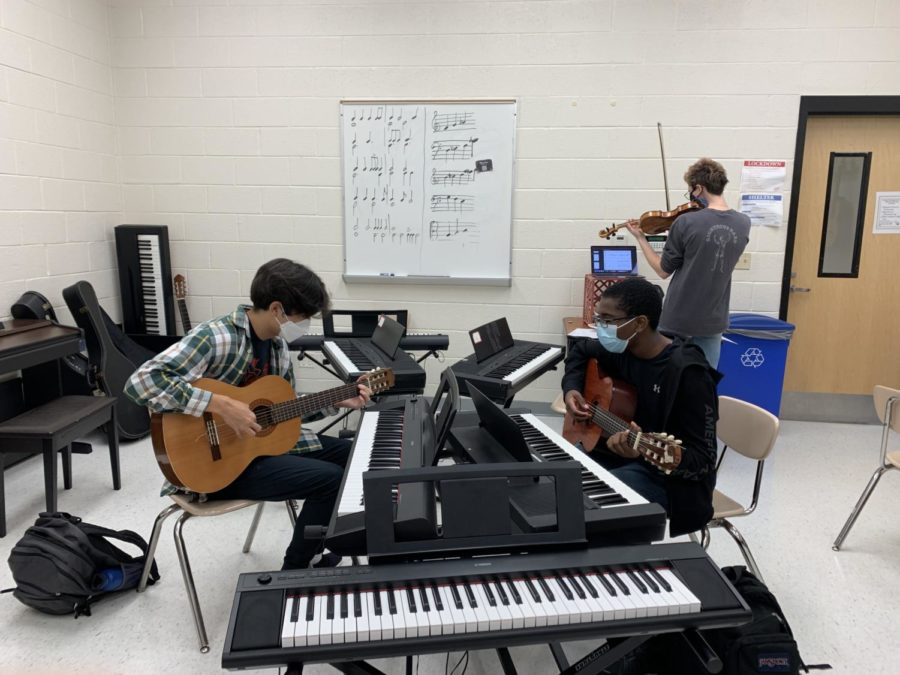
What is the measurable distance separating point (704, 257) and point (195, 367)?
2.41 m

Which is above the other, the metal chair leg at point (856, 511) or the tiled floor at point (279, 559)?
the metal chair leg at point (856, 511)

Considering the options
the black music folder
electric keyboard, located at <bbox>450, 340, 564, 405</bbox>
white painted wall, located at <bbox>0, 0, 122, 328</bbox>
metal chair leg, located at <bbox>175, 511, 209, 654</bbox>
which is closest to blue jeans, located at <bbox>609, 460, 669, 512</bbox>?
electric keyboard, located at <bbox>450, 340, 564, 405</bbox>

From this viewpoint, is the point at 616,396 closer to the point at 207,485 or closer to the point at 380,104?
the point at 207,485

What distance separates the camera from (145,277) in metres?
4.24

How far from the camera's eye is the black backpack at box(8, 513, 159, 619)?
2059mm

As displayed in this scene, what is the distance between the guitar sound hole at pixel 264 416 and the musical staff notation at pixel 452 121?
2.66m

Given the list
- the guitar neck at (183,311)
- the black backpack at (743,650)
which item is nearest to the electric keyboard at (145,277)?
the guitar neck at (183,311)

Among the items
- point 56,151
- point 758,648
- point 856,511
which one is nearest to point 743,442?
point 758,648

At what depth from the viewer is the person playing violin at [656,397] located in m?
1.78

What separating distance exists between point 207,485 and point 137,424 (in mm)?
2121

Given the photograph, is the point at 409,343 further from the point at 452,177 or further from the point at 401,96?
the point at 401,96

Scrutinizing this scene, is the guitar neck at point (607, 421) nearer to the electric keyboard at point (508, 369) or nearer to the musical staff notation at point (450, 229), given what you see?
the electric keyboard at point (508, 369)

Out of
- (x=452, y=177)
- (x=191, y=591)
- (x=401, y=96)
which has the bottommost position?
(x=191, y=591)

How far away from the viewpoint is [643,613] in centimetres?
110
